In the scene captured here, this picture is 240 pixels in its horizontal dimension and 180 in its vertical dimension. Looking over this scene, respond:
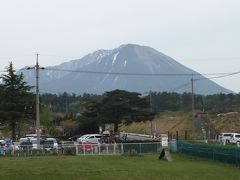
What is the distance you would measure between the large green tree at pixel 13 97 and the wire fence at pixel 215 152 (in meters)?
24.8

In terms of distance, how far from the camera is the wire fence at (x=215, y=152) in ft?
106

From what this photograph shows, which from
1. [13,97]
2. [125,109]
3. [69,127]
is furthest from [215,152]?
[69,127]

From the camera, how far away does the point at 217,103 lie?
130m

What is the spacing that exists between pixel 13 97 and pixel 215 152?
115ft

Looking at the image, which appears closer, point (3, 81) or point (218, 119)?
point (3, 81)

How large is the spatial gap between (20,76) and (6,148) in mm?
21727

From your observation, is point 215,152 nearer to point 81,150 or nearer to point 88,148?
point 88,148

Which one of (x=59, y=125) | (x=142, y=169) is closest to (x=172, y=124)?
(x=59, y=125)

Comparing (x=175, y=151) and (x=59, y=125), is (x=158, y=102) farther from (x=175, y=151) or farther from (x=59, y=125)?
(x=175, y=151)

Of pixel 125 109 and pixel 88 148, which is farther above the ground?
pixel 125 109

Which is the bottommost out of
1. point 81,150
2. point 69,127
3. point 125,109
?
point 81,150

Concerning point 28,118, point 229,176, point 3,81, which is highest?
point 3,81

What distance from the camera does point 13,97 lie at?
65.3 metres

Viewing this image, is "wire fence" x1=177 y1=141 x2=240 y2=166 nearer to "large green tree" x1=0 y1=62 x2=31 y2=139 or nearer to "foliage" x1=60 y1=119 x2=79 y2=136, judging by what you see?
"large green tree" x1=0 y1=62 x2=31 y2=139
